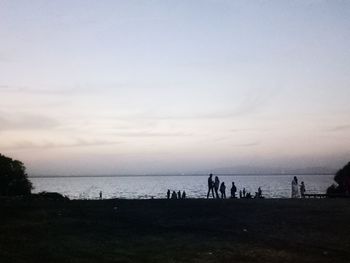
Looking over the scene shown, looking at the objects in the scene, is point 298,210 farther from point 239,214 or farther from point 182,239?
point 182,239

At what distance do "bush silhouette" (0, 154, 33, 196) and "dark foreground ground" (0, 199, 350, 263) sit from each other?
96.1ft

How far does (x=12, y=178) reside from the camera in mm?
57875

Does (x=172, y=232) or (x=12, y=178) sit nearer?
(x=172, y=232)

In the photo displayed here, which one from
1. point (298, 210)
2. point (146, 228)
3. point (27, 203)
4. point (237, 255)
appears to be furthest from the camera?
point (27, 203)

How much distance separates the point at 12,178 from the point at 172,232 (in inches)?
1733

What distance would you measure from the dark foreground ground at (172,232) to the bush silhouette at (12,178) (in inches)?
1153

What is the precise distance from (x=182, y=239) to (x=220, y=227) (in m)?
3.99

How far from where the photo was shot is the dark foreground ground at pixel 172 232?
47.0 feet

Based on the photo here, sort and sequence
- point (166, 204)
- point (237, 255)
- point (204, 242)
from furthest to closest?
point (166, 204) → point (204, 242) → point (237, 255)

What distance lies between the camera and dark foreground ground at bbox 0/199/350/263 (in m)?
14.3

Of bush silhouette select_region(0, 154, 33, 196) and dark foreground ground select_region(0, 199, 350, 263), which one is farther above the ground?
bush silhouette select_region(0, 154, 33, 196)

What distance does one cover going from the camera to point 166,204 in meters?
31.0

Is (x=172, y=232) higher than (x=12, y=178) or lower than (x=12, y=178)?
lower

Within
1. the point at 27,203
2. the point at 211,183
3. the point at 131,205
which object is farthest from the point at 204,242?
the point at 211,183
